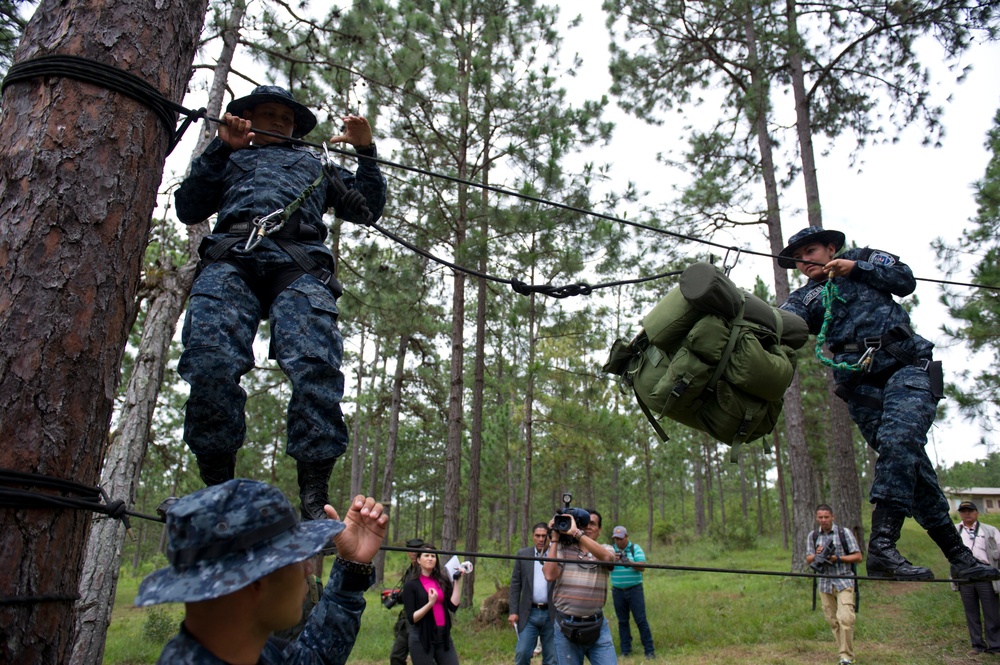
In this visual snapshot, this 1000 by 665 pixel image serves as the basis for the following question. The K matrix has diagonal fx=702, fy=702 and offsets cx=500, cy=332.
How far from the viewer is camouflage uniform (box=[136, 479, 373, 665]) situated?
5.01 ft

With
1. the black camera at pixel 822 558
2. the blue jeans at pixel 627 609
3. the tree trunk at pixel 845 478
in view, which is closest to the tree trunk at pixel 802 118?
the tree trunk at pixel 845 478

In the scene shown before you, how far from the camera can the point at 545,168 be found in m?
12.5

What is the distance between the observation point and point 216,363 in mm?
2484

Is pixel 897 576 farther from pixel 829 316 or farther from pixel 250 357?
pixel 250 357

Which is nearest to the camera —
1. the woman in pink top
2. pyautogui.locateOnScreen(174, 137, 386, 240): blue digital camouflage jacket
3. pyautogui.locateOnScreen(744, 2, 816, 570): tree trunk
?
pyautogui.locateOnScreen(174, 137, 386, 240): blue digital camouflage jacket

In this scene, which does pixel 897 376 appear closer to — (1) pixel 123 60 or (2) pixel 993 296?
(1) pixel 123 60

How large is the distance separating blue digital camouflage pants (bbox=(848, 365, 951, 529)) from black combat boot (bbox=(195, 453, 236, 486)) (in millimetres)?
3077

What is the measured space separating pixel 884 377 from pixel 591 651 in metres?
3.82

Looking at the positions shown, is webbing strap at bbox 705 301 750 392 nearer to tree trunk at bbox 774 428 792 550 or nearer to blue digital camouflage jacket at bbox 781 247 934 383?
blue digital camouflage jacket at bbox 781 247 934 383

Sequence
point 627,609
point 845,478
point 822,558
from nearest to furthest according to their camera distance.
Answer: point 822,558
point 627,609
point 845,478

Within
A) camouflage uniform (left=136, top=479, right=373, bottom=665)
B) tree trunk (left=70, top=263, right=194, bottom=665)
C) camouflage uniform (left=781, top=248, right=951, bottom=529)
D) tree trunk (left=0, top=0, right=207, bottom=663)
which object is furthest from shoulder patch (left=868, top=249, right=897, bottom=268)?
tree trunk (left=70, top=263, right=194, bottom=665)

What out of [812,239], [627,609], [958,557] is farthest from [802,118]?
[958,557]

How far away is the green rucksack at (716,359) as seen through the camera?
126 inches

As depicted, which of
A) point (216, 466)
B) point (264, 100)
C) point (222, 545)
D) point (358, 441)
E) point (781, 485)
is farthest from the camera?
point (358, 441)
